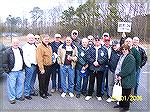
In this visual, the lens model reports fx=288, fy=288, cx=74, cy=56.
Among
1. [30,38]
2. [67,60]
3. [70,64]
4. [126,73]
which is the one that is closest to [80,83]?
[70,64]

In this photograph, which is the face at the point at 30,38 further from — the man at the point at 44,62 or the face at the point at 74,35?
the face at the point at 74,35

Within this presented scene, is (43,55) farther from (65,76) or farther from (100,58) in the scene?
(100,58)

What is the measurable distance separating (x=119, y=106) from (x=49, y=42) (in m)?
2.10

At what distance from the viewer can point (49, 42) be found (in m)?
6.54

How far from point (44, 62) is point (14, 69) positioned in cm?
68

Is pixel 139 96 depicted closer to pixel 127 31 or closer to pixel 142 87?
pixel 142 87

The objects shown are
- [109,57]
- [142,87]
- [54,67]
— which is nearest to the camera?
[109,57]

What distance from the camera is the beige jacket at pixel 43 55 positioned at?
627 cm

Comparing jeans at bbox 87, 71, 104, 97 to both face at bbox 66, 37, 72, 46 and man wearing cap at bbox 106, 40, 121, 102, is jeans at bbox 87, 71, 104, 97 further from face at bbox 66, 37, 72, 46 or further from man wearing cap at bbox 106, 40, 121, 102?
face at bbox 66, 37, 72, 46

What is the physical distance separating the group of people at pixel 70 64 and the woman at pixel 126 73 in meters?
0.06

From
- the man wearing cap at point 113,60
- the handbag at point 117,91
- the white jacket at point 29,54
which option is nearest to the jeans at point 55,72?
the white jacket at point 29,54

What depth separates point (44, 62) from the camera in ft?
21.0

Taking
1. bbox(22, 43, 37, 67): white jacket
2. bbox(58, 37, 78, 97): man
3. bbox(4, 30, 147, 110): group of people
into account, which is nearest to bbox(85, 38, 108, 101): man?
bbox(4, 30, 147, 110): group of people

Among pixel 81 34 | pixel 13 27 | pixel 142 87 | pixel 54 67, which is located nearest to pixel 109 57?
pixel 81 34
